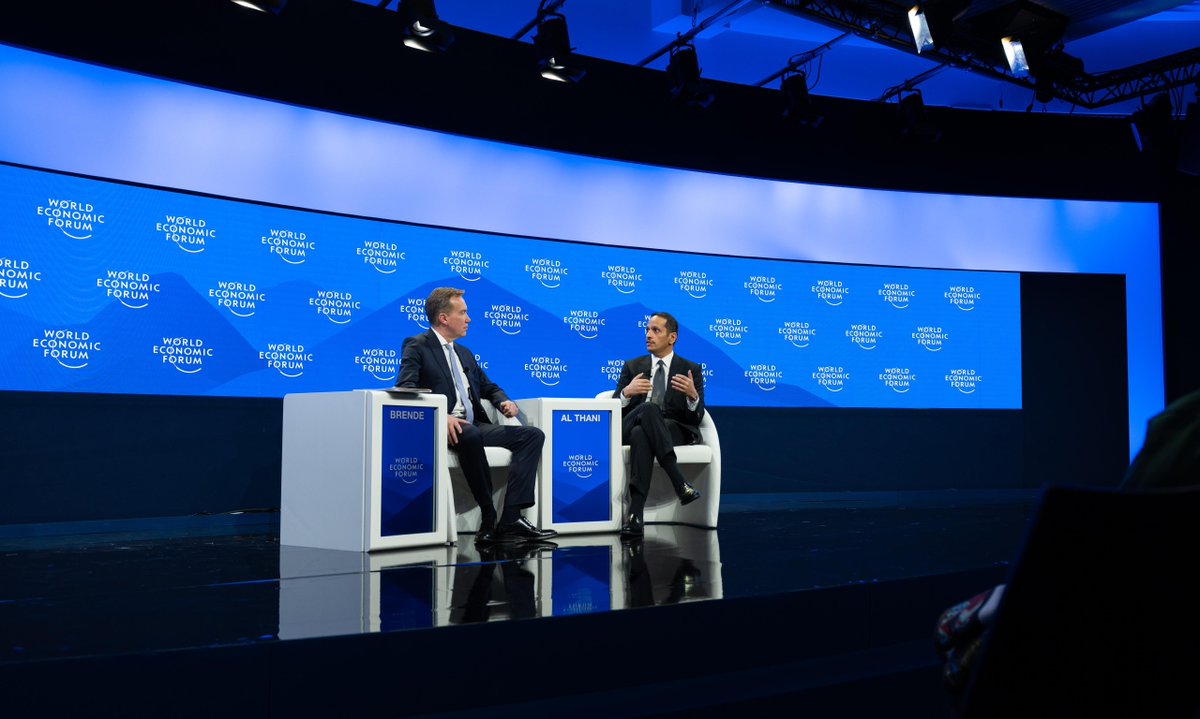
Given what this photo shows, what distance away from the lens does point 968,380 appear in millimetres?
8281

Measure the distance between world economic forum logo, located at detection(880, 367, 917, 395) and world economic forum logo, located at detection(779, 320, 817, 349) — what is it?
2.49 ft

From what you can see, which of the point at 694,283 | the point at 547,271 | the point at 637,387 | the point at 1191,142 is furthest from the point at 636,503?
the point at 1191,142

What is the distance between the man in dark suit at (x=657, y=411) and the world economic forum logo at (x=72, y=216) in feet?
9.27

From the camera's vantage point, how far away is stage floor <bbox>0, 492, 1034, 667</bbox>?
2.38m

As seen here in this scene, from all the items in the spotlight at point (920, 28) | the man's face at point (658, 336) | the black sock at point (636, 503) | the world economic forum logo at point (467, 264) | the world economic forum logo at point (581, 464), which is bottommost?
the black sock at point (636, 503)

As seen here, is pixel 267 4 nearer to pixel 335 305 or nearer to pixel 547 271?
pixel 335 305

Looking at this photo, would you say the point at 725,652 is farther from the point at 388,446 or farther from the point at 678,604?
the point at 388,446

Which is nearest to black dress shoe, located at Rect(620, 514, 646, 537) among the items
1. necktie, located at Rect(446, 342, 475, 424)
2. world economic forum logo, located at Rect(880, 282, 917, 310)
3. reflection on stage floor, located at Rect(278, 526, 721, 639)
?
reflection on stage floor, located at Rect(278, 526, 721, 639)

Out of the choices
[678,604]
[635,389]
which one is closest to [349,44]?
[635,389]

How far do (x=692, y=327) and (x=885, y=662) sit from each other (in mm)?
4550

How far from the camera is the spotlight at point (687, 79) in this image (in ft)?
21.8

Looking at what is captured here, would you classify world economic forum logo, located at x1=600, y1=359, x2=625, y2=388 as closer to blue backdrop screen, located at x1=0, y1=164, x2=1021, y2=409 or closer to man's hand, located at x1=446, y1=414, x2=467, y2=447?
blue backdrop screen, located at x1=0, y1=164, x2=1021, y2=409

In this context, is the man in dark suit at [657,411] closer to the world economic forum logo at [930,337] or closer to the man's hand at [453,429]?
the man's hand at [453,429]

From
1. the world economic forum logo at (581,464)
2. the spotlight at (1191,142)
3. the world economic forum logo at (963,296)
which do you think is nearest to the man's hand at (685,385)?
the world economic forum logo at (581,464)
